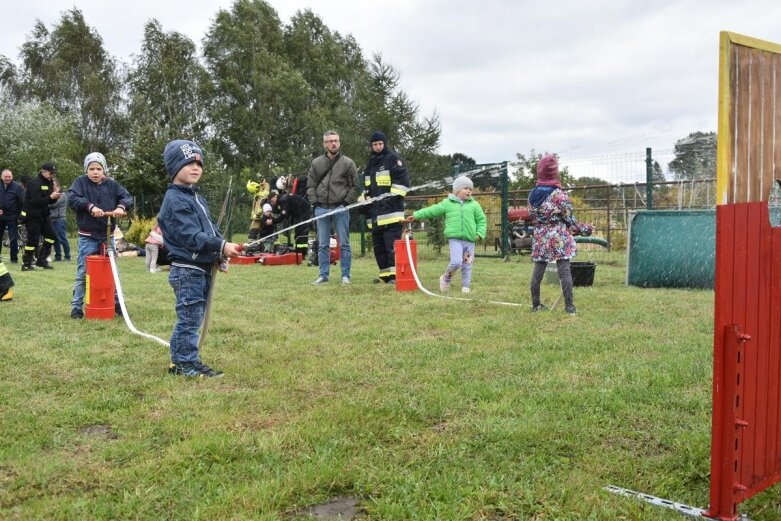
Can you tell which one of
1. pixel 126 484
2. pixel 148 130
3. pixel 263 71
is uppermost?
pixel 263 71

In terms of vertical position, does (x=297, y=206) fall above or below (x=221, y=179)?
below

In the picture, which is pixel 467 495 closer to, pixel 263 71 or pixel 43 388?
pixel 43 388

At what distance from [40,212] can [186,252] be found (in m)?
10.5

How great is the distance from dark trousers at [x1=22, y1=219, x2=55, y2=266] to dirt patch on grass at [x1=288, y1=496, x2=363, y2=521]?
1232 cm

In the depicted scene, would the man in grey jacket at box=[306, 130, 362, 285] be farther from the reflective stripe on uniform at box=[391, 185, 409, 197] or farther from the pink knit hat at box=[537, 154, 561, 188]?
the pink knit hat at box=[537, 154, 561, 188]

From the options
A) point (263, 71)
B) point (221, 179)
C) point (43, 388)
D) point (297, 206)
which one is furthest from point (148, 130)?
point (43, 388)

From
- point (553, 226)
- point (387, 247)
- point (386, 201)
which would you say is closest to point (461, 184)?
point (386, 201)

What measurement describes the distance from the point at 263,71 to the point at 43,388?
4294 cm

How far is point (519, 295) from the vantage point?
8.62 metres

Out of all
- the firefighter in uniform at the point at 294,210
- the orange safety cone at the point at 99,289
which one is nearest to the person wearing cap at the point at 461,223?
the orange safety cone at the point at 99,289

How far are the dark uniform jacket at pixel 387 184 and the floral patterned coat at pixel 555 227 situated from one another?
323 centimetres

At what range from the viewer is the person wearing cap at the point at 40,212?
43.9ft

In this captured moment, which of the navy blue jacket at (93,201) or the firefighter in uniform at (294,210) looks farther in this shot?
the firefighter in uniform at (294,210)

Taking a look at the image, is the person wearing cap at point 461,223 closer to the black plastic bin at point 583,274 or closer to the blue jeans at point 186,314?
the black plastic bin at point 583,274
